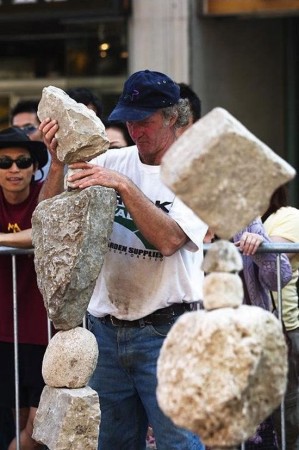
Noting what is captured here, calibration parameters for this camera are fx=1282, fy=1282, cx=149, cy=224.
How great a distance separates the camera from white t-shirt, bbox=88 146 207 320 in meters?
5.13

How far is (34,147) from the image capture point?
645cm

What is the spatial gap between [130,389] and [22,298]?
3.85 feet

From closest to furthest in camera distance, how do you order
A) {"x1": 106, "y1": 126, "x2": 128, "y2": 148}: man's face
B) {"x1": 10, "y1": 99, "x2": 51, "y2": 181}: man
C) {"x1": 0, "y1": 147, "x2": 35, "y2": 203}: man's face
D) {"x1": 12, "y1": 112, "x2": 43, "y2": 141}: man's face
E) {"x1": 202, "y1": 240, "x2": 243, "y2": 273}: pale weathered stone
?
{"x1": 202, "y1": 240, "x2": 243, "y2": 273}: pale weathered stone, {"x1": 0, "y1": 147, "x2": 35, "y2": 203}: man's face, {"x1": 106, "y1": 126, "x2": 128, "y2": 148}: man's face, {"x1": 10, "y1": 99, "x2": 51, "y2": 181}: man, {"x1": 12, "y1": 112, "x2": 43, "y2": 141}: man's face

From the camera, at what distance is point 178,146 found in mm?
3896

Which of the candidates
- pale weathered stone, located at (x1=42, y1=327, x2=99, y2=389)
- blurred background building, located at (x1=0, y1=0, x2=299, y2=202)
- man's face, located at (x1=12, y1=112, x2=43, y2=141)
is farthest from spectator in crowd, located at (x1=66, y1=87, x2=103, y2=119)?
blurred background building, located at (x1=0, y1=0, x2=299, y2=202)

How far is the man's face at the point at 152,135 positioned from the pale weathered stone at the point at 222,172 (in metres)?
1.15

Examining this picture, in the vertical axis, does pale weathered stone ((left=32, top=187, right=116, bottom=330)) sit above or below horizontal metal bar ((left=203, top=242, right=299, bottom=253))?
above

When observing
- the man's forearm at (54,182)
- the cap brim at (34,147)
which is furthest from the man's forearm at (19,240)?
the man's forearm at (54,182)

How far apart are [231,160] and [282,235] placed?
2.28 metres

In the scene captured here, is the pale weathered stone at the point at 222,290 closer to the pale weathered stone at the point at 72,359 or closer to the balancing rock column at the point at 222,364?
the balancing rock column at the point at 222,364

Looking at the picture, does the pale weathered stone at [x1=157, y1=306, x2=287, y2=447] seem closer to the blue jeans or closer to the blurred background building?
the blue jeans

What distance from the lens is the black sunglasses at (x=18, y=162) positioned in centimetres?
634

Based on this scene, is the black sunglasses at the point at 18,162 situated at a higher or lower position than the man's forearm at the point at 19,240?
higher

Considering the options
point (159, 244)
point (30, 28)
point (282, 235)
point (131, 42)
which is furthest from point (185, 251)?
point (30, 28)
